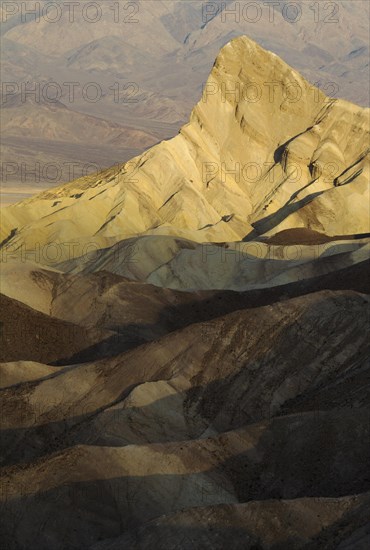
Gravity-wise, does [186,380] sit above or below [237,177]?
above

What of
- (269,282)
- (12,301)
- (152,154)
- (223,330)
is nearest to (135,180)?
(152,154)

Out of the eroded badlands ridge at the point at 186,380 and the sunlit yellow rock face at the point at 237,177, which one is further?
the sunlit yellow rock face at the point at 237,177

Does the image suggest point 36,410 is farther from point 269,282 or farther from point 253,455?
point 269,282

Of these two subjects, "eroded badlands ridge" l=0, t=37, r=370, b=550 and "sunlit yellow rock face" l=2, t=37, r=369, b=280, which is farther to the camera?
"sunlit yellow rock face" l=2, t=37, r=369, b=280
